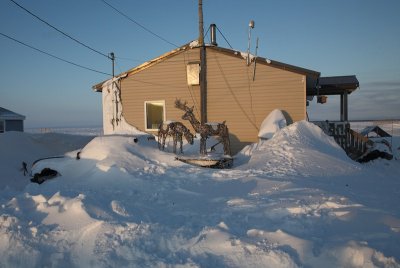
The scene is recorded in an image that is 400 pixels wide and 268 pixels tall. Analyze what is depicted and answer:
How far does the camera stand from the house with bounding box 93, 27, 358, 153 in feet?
43.1

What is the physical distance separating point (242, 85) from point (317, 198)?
867 cm

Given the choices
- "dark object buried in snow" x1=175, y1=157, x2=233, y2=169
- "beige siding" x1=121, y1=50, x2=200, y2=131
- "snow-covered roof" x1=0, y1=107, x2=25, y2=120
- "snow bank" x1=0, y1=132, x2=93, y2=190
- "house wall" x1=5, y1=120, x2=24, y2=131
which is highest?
"beige siding" x1=121, y1=50, x2=200, y2=131

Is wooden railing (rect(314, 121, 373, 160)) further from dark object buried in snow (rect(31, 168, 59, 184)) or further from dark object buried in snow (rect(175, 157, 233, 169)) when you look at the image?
dark object buried in snow (rect(31, 168, 59, 184))

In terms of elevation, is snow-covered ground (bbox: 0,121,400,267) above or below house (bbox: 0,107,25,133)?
below

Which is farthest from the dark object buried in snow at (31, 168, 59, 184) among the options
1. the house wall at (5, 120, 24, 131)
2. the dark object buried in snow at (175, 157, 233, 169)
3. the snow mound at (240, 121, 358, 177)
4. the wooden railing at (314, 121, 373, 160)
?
the house wall at (5, 120, 24, 131)

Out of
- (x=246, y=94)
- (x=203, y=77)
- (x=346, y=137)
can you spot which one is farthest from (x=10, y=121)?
(x=346, y=137)

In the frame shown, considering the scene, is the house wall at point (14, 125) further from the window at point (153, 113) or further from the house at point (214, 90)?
the window at point (153, 113)

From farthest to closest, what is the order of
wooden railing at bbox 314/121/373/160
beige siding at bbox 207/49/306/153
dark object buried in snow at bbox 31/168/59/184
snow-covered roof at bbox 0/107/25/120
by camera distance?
snow-covered roof at bbox 0/107/25/120 < wooden railing at bbox 314/121/373/160 < beige siding at bbox 207/49/306/153 < dark object buried in snow at bbox 31/168/59/184

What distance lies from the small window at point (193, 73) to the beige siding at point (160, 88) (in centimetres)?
26

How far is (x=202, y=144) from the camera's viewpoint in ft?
34.6

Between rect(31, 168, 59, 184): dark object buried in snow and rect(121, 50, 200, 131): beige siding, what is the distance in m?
6.69

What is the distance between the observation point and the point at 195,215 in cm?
506

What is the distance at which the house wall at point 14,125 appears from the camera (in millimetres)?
27536

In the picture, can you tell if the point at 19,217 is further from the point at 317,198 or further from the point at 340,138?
the point at 340,138
